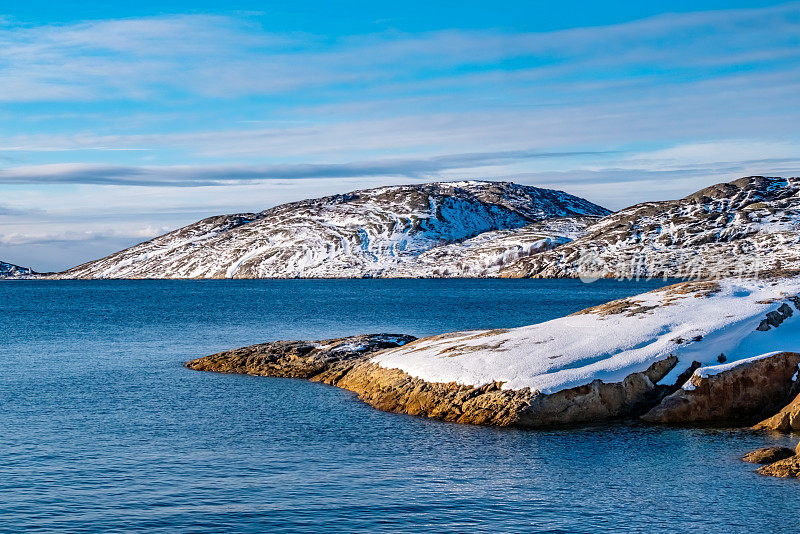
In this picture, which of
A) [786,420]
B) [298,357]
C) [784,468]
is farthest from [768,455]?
[298,357]

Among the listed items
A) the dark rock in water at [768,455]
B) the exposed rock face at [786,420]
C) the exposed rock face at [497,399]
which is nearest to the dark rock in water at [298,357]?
the exposed rock face at [497,399]

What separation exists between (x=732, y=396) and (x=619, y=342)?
5.60m

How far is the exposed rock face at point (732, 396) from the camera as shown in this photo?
34.4m

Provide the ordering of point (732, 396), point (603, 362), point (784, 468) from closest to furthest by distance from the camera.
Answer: point (784, 468), point (732, 396), point (603, 362)

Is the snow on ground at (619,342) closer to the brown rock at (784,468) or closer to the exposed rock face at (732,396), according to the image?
the exposed rock face at (732,396)

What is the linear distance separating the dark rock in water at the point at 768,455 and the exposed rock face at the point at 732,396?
6523 mm

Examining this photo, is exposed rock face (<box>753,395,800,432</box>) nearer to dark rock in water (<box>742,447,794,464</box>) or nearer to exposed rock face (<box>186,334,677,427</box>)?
exposed rock face (<box>186,334,677,427</box>)

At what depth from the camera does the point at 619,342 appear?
3806 cm

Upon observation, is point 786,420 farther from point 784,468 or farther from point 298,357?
point 298,357

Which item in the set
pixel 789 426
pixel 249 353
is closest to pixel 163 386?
pixel 249 353

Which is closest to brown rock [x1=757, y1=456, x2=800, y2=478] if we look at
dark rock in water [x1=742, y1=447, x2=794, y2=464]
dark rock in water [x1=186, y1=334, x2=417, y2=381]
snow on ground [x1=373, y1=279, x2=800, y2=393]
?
dark rock in water [x1=742, y1=447, x2=794, y2=464]

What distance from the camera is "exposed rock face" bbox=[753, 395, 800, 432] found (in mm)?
32281

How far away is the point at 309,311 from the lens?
409ft

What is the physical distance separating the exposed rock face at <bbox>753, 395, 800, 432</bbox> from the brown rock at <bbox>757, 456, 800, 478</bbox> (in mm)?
6879
